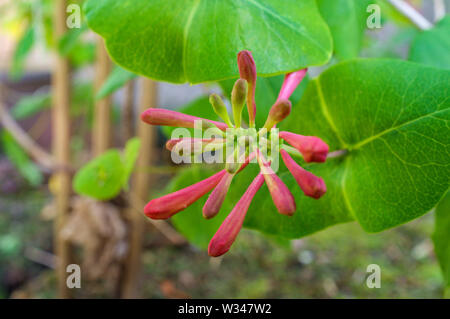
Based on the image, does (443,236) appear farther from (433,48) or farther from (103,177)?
(103,177)

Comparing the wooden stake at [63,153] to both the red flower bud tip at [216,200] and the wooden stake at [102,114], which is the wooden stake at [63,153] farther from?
the red flower bud tip at [216,200]

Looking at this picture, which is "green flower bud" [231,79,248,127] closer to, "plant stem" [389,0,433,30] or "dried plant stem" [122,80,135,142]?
"plant stem" [389,0,433,30]

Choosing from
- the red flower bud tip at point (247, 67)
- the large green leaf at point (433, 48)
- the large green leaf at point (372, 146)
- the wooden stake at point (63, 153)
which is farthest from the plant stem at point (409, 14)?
the wooden stake at point (63, 153)

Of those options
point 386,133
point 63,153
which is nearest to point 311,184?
point 386,133
